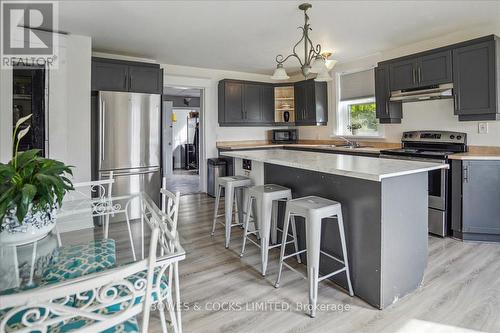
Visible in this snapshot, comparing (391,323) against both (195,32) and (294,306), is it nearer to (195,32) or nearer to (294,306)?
(294,306)

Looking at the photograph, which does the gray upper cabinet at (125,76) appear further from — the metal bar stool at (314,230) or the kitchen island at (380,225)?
the metal bar stool at (314,230)

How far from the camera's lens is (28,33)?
3213mm

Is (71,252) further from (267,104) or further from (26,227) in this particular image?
(267,104)

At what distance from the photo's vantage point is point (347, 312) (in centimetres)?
193

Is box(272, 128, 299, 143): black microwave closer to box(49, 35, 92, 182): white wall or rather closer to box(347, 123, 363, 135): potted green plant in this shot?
box(347, 123, 363, 135): potted green plant

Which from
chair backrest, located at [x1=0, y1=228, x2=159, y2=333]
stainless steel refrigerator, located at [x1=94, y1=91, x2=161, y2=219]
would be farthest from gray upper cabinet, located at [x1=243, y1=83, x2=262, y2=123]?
chair backrest, located at [x1=0, y1=228, x2=159, y2=333]

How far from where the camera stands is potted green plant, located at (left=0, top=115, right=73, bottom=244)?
130 cm

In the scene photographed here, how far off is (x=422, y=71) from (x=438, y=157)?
121 cm

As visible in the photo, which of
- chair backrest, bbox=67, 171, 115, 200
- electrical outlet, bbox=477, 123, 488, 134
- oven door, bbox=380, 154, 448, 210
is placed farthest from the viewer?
electrical outlet, bbox=477, 123, 488, 134

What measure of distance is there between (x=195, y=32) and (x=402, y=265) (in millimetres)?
3292

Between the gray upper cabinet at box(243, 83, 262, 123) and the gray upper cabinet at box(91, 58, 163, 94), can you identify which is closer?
the gray upper cabinet at box(91, 58, 163, 94)

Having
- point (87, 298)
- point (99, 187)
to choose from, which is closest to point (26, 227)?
point (87, 298)

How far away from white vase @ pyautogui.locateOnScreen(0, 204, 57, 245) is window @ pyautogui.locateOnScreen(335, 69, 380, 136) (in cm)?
458

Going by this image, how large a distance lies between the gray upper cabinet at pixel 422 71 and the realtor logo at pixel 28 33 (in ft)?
13.5
